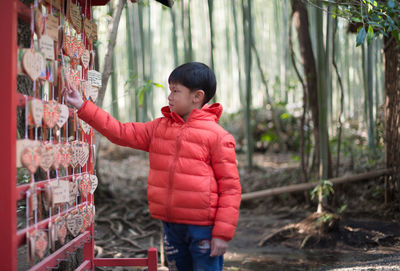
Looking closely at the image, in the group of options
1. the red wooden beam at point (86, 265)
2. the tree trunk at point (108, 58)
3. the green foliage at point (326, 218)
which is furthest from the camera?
the green foliage at point (326, 218)

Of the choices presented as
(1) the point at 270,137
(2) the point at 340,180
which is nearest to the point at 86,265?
(2) the point at 340,180

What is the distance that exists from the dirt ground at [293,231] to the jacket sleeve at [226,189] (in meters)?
1.23

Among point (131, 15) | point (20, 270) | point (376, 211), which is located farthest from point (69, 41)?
point (131, 15)

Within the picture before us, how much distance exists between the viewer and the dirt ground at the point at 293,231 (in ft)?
11.0

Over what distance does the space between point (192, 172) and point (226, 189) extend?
6.3 inches

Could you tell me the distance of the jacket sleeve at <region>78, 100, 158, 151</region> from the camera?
1.73 m

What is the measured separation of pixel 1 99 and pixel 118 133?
1.89ft

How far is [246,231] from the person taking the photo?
182 inches

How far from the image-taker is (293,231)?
162 inches

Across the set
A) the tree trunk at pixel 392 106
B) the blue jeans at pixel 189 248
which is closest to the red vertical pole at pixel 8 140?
the blue jeans at pixel 189 248

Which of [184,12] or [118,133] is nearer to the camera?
[118,133]

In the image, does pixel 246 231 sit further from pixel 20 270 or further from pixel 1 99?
pixel 1 99

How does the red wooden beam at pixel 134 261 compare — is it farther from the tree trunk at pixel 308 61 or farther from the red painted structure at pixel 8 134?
the tree trunk at pixel 308 61

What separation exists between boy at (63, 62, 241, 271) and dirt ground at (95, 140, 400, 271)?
127 centimetres
